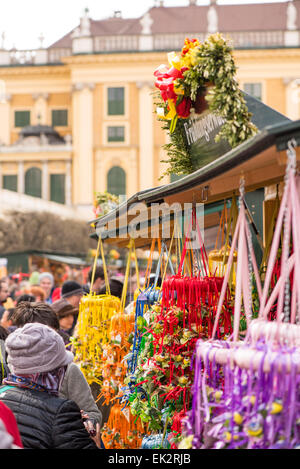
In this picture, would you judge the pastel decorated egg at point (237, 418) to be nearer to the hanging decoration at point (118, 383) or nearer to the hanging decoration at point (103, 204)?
the hanging decoration at point (118, 383)

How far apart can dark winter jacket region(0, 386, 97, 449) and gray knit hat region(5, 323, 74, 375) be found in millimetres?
94

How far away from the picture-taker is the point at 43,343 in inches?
118

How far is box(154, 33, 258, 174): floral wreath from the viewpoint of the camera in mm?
2836

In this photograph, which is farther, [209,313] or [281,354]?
[209,313]

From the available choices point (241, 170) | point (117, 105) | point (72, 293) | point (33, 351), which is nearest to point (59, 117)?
point (117, 105)

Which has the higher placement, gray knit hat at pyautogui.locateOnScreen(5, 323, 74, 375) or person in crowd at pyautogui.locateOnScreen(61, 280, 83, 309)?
person in crowd at pyautogui.locateOnScreen(61, 280, 83, 309)

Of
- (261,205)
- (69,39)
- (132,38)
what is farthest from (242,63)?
(261,205)

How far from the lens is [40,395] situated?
2.90 meters

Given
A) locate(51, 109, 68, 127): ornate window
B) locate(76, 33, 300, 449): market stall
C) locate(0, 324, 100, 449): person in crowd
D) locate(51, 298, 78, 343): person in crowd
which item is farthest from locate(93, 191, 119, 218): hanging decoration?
locate(51, 109, 68, 127): ornate window

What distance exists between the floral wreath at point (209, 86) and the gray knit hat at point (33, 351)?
39.9 inches

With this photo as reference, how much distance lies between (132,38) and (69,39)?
7928 millimetres

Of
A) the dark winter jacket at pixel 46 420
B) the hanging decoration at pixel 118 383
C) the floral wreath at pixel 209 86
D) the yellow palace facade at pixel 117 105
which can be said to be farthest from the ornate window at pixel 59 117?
the dark winter jacket at pixel 46 420

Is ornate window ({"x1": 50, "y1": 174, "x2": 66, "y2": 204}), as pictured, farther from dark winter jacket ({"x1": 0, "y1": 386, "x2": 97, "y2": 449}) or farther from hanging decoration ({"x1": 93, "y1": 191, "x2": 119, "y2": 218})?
dark winter jacket ({"x1": 0, "y1": 386, "x2": 97, "y2": 449})
